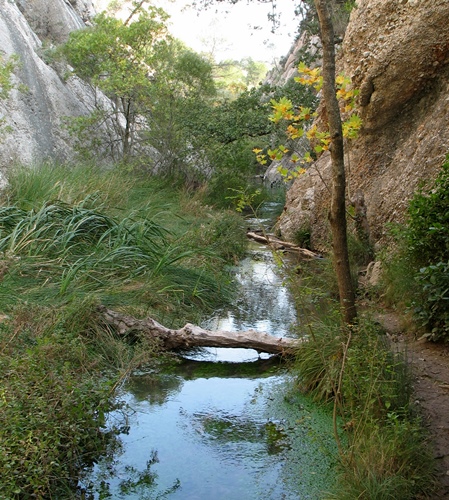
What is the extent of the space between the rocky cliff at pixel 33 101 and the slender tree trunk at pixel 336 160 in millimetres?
8680

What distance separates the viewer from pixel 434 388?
4910 millimetres

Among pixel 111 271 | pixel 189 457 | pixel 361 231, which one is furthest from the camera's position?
pixel 361 231

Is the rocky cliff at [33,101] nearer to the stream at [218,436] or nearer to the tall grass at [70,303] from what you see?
the tall grass at [70,303]

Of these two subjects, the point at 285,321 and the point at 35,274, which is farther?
the point at 285,321

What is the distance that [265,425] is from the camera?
4723mm

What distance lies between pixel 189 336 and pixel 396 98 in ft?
17.5

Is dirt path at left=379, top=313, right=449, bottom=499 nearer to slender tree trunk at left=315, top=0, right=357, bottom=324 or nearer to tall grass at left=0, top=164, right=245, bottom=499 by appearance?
slender tree trunk at left=315, top=0, right=357, bottom=324

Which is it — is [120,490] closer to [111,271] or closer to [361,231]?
[111,271]

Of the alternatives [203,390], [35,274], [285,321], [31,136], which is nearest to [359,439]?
[203,390]

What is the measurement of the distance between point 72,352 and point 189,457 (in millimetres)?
1323

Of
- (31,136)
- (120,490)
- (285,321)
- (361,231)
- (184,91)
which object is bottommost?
(120,490)

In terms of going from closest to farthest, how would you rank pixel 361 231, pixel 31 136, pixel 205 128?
pixel 361 231
pixel 31 136
pixel 205 128

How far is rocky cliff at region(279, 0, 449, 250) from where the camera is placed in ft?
28.3

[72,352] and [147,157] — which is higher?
[147,157]
